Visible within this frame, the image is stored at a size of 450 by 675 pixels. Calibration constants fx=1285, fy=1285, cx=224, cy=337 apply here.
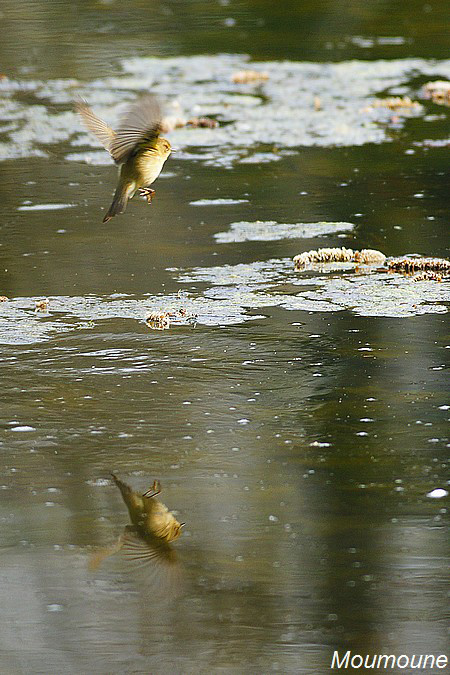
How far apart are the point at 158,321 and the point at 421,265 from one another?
56.8 inches

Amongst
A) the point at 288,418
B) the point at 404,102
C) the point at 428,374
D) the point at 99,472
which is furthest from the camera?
the point at 404,102

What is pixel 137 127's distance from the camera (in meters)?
5.57

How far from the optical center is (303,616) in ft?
10.3

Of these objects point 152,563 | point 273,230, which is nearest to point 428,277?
point 273,230

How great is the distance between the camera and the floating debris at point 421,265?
622cm

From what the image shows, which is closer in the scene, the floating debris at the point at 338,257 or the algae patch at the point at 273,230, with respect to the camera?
the floating debris at the point at 338,257

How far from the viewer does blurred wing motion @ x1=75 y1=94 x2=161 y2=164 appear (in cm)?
540

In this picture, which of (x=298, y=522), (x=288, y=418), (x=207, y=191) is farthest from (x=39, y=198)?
(x=298, y=522)

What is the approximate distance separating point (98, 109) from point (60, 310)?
584 cm

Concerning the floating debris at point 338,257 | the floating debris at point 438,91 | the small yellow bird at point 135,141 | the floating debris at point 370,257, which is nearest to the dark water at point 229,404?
the floating debris at point 338,257

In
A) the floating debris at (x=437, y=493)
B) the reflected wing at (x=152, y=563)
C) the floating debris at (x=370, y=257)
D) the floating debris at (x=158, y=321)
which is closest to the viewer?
the reflected wing at (x=152, y=563)

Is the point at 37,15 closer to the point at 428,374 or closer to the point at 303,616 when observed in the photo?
the point at 428,374

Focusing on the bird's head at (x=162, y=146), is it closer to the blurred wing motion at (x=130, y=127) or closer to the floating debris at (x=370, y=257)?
the blurred wing motion at (x=130, y=127)

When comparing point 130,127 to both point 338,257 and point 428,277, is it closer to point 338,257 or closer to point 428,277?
point 338,257
